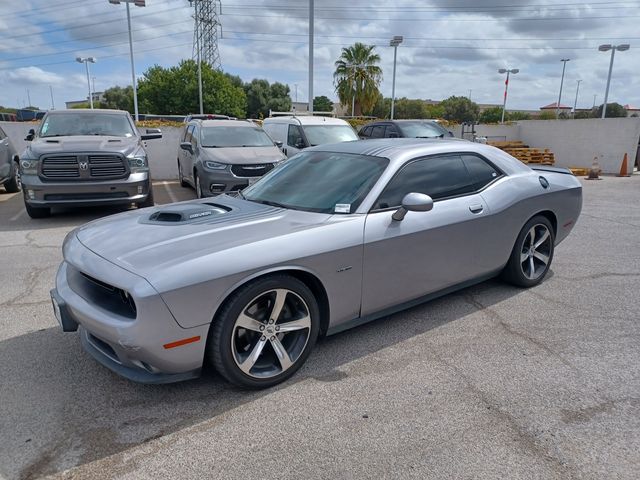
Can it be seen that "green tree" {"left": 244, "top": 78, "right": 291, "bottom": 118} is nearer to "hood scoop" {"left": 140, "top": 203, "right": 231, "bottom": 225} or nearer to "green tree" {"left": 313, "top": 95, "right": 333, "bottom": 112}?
"green tree" {"left": 313, "top": 95, "right": 333, "bottom": 112}

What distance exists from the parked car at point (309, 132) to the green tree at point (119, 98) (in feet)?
229

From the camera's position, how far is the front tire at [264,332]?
2.75 m

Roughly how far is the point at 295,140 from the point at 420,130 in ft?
14.4

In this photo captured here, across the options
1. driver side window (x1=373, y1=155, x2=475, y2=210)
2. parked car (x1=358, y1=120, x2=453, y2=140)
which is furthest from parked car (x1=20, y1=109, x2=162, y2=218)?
parked car (x1=358, y1=120, x2=453, y2=140)

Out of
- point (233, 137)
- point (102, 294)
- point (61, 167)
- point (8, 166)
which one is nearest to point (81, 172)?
point (61, 167)

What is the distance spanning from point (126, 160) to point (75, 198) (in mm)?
999

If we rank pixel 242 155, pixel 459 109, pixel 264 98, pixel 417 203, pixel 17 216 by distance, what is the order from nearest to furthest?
1. pixel 417 203
2. pixel 17 216
3. pixel 242 155
4. pixel 264 98
5. pixel 459 109

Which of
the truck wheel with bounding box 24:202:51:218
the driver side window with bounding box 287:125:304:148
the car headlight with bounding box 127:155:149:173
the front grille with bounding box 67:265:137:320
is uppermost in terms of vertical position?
the driver side window with bounding box 287:125:304:148

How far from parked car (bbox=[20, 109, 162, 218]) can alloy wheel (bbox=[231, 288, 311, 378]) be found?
18.4 ft

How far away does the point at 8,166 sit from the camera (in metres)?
10.4

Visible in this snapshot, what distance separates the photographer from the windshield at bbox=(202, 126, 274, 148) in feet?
31.2

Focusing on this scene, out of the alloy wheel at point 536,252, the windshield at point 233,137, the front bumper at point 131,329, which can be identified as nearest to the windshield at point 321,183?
the front bumper at point 131,329

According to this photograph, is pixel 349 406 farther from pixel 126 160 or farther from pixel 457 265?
pixel 126 160

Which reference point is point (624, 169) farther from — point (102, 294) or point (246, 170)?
point (102, 294)
